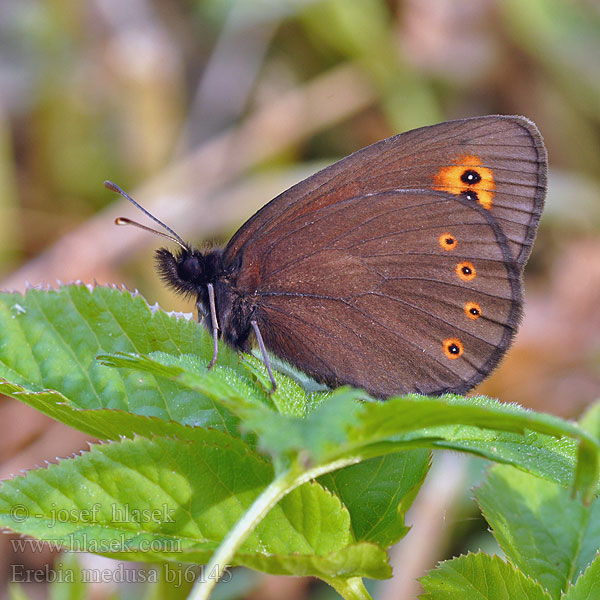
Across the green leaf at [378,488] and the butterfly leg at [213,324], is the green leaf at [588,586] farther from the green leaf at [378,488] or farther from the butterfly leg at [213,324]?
the butterfly leg at [213,324]

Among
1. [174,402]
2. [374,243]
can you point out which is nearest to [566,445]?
[174,402]

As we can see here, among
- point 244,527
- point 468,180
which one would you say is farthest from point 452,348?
point 244,527

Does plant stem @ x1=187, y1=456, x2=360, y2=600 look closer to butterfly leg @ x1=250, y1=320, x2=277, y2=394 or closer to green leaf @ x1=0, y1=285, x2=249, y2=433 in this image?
butterfly leg @ x1=250, y1=320, x2=277, y2=394

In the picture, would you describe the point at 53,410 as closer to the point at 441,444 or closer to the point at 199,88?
the point at 441,444

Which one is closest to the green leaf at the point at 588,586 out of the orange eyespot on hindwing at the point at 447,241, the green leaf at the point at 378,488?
the green leaf at the point at 378,488

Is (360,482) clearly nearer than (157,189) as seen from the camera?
Yes

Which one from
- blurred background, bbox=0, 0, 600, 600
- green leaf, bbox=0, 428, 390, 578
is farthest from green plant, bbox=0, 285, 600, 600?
blurred background, bbox=0, 0, 600, 600

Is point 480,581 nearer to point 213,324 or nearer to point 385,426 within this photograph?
point 385,426
